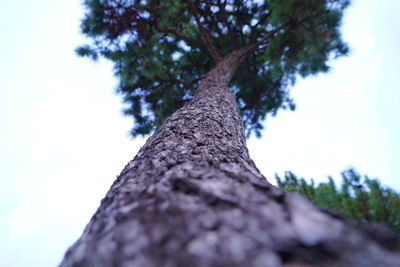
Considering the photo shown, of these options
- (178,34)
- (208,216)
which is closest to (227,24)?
(178,34)

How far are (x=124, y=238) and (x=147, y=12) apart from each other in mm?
4916

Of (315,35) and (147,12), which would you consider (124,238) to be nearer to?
(147,12)

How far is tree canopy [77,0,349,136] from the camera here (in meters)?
4.70

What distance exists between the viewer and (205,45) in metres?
5.50

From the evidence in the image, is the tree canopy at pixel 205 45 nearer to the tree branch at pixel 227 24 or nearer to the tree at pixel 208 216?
the tree branch at pixel 227 24

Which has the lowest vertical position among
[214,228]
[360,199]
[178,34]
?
[214,228]

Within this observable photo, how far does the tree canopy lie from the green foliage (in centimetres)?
234

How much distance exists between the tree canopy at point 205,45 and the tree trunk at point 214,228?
4332 mm

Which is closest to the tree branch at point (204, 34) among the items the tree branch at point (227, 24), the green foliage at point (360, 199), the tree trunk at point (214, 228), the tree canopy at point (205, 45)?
the tree canopy at point (205, 45)

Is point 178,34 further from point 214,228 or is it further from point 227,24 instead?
point 214,228

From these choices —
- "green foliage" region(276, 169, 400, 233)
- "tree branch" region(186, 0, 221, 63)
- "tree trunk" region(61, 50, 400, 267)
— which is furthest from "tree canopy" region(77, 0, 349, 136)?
"tree trunk" region(61, 50, 400, 267)

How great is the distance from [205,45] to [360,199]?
447 centimetres

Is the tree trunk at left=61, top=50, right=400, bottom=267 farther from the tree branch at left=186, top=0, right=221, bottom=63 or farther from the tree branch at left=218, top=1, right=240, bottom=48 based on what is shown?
the tree branch at left=218, top=1, right=240, bottom=48

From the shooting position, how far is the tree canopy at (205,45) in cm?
470
